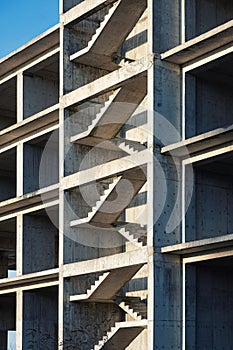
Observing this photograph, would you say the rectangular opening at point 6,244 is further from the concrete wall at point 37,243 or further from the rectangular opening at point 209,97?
the rectangular opening at point 209,97

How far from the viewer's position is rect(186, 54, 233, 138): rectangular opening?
27.1 meters

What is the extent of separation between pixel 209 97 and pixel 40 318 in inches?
462

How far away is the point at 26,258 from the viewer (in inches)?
1352

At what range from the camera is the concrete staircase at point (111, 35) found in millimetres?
29078

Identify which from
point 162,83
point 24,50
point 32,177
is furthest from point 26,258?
point 162,83

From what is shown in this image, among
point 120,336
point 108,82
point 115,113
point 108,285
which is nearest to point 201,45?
point 108,82

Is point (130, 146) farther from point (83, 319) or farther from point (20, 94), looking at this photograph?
point (20, 94)

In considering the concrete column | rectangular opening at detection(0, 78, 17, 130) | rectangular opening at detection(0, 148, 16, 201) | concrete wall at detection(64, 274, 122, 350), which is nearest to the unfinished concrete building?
concrete wall at detection(64, 274, 122, 350)

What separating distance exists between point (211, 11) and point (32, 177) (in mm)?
10627

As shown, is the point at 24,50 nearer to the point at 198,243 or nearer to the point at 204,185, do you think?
the point at 204,185

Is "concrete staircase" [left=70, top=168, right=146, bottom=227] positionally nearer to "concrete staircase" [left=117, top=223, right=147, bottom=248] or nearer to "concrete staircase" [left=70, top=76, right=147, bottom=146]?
"concrete staircase" [left=117, top=223, right=147, bottom=248]

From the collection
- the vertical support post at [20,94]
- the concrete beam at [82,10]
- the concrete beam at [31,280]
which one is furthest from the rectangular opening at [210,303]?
the vertical support post at [20,94]

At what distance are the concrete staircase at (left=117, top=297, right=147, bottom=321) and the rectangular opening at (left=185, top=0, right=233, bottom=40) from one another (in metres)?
8.78

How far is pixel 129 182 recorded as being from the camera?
1137 inches
